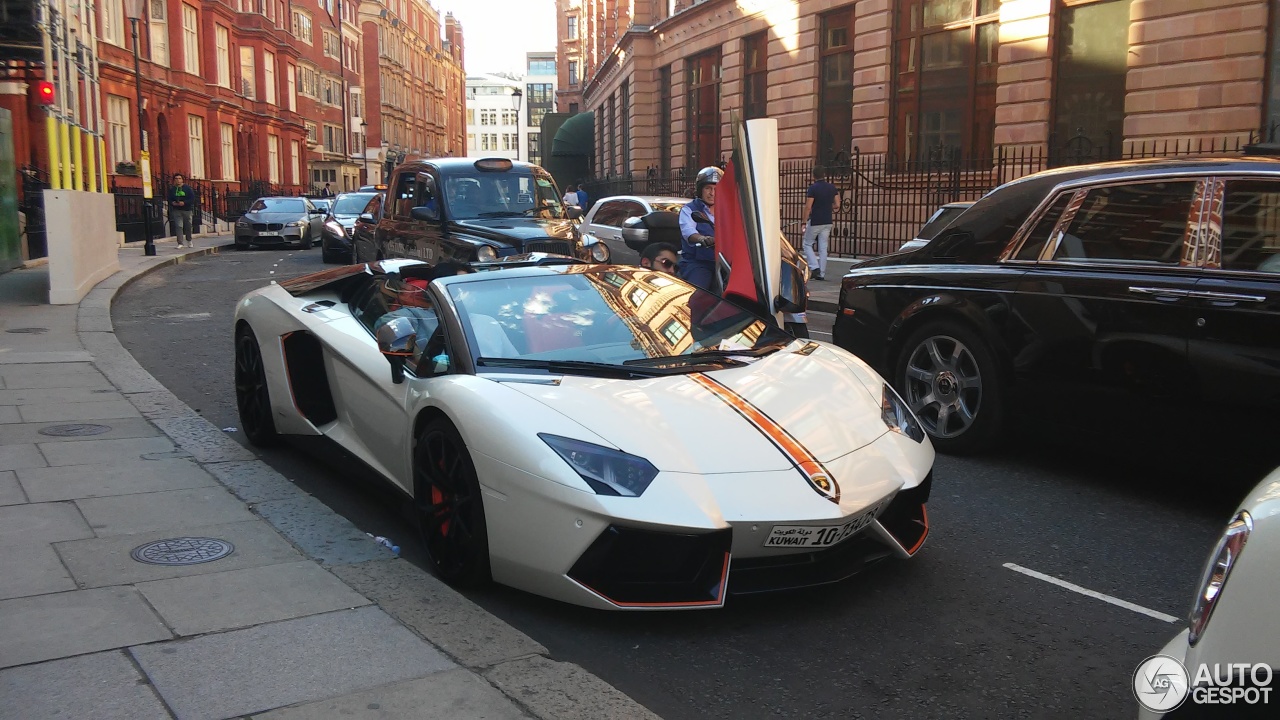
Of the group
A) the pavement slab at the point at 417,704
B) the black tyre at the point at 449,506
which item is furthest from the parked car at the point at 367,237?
the pavement slab at the point at 417,704

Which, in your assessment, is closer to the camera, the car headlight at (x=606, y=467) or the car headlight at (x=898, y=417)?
the car headlight at (x=606, y=467)

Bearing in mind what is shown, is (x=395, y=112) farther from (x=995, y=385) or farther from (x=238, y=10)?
(x=995, y=385)

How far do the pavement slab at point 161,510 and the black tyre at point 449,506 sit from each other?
3.77 feet

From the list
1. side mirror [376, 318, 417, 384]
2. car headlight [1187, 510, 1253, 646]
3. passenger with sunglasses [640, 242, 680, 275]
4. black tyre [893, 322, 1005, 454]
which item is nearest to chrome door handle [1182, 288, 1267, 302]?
black tyre [893, 322, 1005, 454]

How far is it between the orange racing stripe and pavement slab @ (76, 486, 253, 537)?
7.94 ft

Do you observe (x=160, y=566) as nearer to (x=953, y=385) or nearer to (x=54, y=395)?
(x=953, y=385)

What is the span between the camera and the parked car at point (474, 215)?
11602 mm

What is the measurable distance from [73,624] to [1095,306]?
189 inches

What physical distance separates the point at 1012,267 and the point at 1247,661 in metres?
4.30

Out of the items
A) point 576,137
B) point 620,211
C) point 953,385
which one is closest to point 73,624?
point 953,385

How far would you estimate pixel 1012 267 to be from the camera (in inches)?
241

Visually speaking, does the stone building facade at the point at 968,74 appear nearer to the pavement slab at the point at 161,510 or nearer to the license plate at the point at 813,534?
the license plate at the point at 813,534

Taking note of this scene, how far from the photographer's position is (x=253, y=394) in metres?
6.73

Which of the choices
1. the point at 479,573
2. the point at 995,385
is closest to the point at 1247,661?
the point at 479,573
